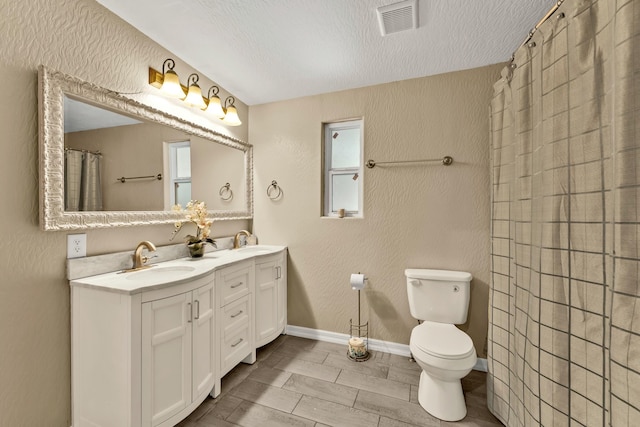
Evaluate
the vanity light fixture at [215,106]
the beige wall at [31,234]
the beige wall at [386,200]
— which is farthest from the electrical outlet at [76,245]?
the beige wall at [386,200]

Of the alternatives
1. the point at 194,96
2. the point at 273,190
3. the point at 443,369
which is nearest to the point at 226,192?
the point at 273,190

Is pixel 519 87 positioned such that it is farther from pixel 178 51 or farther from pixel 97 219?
pixel 97 219

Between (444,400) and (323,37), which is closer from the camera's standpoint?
(444,400)

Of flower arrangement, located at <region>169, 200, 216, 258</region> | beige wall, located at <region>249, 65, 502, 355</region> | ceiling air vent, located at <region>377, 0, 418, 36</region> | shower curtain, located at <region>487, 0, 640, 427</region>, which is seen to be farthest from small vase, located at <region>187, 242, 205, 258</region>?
shower curtain, located at <region>487, 0, 640, 427</region>

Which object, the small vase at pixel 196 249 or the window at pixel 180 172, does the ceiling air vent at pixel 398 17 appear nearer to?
the window at pixel 180 172

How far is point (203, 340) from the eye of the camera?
1558 millimetres

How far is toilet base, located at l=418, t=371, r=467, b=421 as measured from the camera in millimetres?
1540

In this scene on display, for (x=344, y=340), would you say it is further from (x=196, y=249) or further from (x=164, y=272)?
(x=164, y=272)

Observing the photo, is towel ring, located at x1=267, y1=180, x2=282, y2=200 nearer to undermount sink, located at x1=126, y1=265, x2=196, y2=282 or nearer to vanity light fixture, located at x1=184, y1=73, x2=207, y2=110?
vanity light fixture, located at x1=184, y1=73, x2=207, y2=110

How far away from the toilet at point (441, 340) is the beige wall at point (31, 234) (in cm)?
198

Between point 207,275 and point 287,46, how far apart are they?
1.65m

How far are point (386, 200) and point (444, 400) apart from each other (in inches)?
57.8

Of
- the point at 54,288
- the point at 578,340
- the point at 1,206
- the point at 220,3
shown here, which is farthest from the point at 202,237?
the point at 578,340

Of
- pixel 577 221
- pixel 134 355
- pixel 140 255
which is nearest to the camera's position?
pixel 577 221
